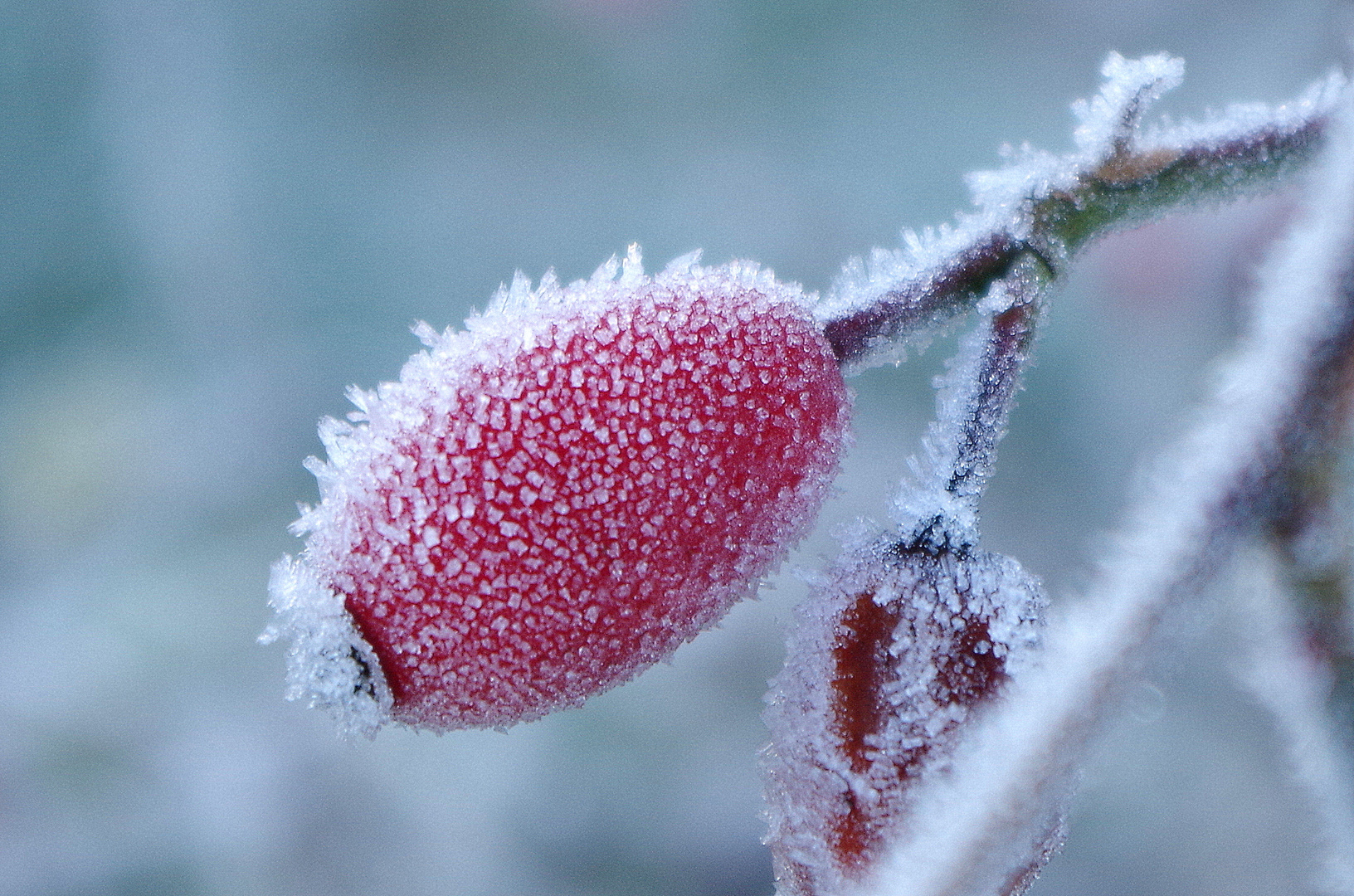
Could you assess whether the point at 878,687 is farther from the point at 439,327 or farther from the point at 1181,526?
the point at 439,327

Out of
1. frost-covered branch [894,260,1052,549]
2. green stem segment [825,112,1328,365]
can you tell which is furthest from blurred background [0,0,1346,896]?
frost-covered branch [894,260,1052,549]

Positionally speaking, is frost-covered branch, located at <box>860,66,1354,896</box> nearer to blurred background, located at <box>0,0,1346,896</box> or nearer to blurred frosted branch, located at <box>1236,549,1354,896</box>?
blurred frosted branch, located at <box>1236,549,1354,896</box>

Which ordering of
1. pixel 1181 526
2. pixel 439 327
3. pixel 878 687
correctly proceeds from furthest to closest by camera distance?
pixel 439 327 < pixel 878 687 < pixel 1181 526

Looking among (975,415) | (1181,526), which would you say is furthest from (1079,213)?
(1181,526)

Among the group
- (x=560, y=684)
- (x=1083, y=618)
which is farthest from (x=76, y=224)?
(x=1083, y=618)

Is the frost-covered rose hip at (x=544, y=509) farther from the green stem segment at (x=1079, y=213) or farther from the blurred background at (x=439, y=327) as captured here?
the blurred background at (x=439, y=327)
